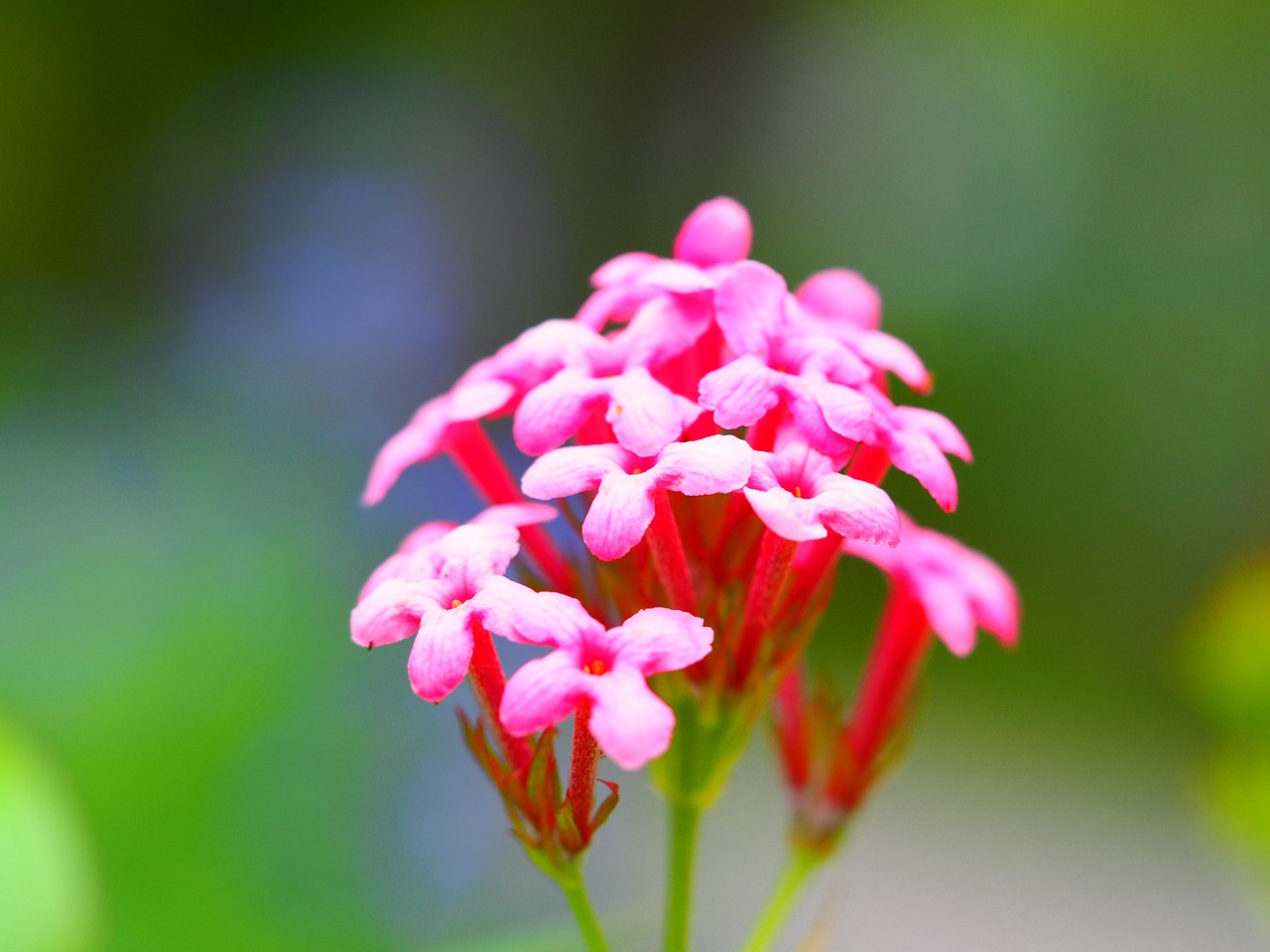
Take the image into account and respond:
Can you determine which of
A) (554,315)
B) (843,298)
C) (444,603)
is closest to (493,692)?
(444,603)

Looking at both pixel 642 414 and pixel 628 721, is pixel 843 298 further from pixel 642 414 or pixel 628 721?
pixel 628 721

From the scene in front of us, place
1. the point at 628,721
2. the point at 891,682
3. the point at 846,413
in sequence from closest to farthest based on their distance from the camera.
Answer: the point at 628,721 < the point at 846,413 < the point at 891,682

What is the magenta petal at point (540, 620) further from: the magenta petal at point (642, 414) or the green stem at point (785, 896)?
the green stem at point (785, 896)

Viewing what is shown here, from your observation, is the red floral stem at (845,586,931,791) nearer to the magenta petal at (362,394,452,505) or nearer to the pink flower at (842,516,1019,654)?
the pink flower at (842,516,1019,654)

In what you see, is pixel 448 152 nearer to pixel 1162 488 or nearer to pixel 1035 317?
pixel 1035 317

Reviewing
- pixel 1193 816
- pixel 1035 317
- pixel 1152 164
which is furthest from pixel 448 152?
pixel 1193 816

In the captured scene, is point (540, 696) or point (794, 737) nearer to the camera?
point (540, 696)

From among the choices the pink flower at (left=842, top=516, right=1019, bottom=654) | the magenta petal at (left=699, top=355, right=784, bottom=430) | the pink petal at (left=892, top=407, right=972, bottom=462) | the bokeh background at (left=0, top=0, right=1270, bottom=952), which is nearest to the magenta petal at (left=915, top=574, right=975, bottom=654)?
the pink flower at (left=842, top=516, right=1019, bottom=654)
